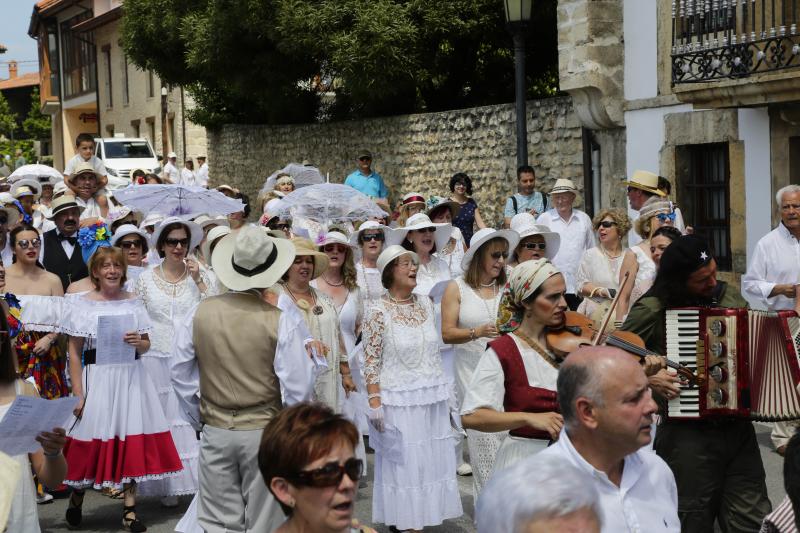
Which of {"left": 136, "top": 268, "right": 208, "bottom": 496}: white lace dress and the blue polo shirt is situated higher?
the blue polo shirt

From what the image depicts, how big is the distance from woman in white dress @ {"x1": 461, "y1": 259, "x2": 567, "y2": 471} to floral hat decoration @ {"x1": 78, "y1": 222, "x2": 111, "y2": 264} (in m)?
6.09

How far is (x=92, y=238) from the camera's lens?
10508mm

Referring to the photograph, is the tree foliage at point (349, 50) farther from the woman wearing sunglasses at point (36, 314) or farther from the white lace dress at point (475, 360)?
the white lace dress at point (475, 360)

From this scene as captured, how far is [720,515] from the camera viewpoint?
17.9 feet

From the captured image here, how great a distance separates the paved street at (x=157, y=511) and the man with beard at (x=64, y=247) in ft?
7.63

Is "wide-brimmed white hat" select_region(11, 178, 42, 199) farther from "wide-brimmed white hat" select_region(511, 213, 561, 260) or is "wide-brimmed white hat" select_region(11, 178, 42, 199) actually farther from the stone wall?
the stone wall

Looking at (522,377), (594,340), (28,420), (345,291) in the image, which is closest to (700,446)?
(594,340)

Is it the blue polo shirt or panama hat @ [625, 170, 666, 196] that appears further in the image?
the blue polo shirt

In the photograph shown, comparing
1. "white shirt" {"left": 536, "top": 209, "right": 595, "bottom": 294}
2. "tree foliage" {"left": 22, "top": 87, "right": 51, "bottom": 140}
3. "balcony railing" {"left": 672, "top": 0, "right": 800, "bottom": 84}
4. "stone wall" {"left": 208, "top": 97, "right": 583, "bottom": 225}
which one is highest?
"tree foliage" {"left": 22, "top": 87, "right": 51, "bottom": 140}

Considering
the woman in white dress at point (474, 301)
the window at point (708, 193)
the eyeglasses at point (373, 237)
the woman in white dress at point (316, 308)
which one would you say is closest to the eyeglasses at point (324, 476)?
the woman in white dress at point (474, 301)

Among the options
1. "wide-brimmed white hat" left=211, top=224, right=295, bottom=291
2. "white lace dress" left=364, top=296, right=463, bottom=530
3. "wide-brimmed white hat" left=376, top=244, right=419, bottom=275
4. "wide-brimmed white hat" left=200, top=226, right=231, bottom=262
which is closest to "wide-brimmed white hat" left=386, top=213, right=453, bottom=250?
"wide-brimmed white hat" left=200, top=226, right=231, bottom=262

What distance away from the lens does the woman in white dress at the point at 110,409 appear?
25.9 ft

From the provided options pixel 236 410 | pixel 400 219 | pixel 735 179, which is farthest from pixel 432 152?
pixel 236 410

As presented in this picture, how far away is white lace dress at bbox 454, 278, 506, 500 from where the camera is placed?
22.5ft
